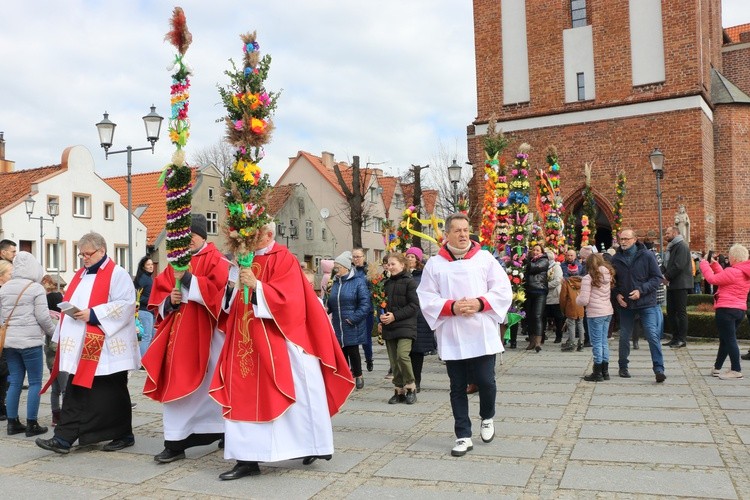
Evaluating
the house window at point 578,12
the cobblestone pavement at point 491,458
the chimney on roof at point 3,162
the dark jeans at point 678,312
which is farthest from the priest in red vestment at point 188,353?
the chimney on roof at point 3,162

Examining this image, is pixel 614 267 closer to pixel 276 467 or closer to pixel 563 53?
pixel 276 467

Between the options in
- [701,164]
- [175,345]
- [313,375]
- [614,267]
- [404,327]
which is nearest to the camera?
[313,375]

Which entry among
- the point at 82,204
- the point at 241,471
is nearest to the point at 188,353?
the point at 241,471

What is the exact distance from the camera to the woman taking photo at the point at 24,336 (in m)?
7.16

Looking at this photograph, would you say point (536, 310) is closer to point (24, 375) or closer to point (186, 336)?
point (186, 336)

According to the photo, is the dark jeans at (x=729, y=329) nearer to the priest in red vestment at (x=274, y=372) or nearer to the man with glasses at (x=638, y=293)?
the man with glasses at (x=638, y=293)

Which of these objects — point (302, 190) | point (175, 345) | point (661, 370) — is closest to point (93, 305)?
point (175, 345)

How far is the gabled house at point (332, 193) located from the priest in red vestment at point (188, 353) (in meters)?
46.3

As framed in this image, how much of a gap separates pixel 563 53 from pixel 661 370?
703 inches

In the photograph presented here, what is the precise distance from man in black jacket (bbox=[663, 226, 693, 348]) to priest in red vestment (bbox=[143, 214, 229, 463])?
8427mm

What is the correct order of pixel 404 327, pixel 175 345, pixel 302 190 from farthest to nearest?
1. pixel 302 190
2. pixel 404 327
3. pixel 175 345

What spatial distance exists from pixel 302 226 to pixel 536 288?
3903cm

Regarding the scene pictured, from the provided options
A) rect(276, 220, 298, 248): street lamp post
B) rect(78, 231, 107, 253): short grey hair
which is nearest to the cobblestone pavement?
rect(78, 231, 107, 253): short grey hair

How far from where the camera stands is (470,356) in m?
5.84
